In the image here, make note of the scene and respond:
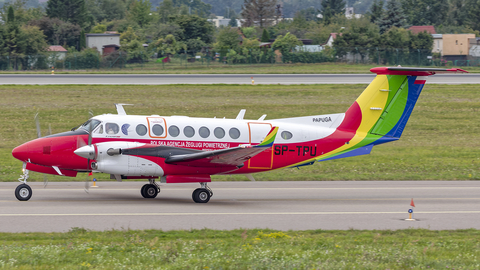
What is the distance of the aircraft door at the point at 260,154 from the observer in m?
17.8

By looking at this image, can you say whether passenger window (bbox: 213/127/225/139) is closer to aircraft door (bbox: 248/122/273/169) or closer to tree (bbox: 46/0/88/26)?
aircraft door (bbox: 248/122/273/169)

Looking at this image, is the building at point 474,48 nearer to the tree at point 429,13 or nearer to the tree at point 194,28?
the tree at point 194,28

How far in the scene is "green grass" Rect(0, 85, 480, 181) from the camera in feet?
79.1

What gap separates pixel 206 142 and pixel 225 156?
123 cm

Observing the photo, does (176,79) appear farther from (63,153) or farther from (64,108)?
(63,153)

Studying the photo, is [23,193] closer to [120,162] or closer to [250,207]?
[120,162]

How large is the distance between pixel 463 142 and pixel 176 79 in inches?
1082

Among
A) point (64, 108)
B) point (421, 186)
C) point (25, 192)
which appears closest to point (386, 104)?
point (421, 186)

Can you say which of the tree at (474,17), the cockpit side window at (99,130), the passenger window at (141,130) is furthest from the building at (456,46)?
the cockpit side window at (99,130)

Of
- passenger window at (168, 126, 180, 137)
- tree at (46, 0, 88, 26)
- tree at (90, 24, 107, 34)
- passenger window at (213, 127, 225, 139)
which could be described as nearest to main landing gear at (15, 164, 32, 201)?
passenger window at (168, 126, 180, 137)

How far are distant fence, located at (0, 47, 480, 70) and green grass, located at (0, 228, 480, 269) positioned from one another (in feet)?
203

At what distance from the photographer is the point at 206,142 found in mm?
17344

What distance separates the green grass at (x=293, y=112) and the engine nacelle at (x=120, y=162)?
559cm

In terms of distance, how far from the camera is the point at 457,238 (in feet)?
40.9
